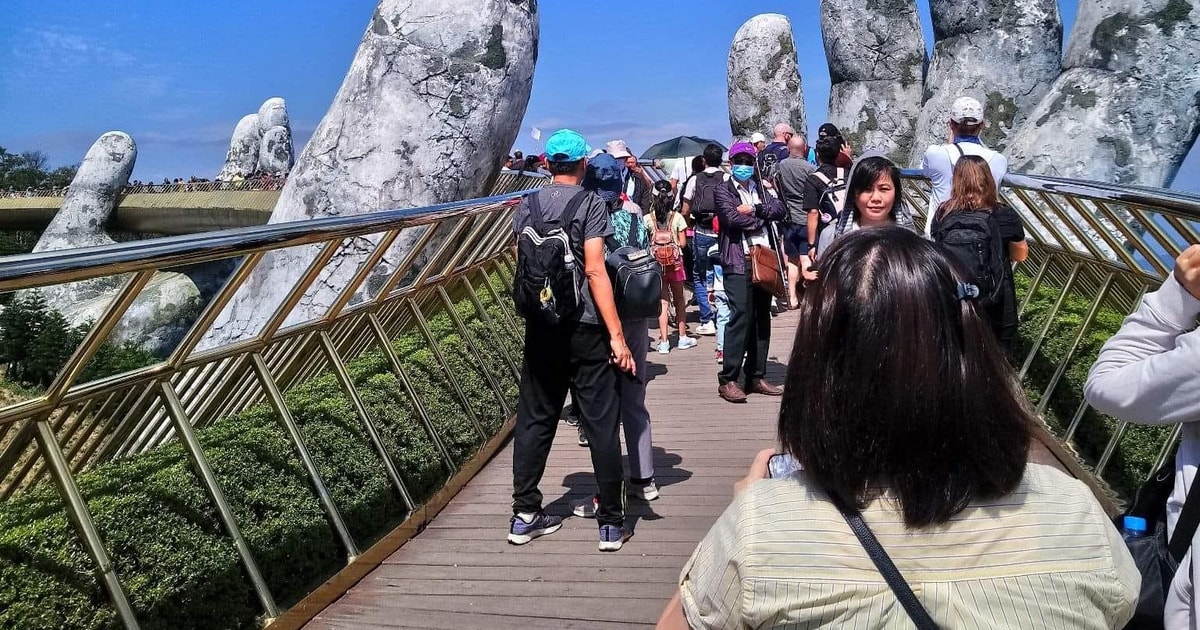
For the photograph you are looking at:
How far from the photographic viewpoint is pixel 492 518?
4848 millimetres

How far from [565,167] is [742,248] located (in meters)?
2.49

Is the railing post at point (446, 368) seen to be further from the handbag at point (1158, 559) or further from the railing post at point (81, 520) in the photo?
the handbag at point (1158, 559)

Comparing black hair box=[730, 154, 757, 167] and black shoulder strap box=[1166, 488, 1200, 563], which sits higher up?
black hair box=[730, 154, 757, 167]

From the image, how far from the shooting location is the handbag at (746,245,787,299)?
20.3 feet

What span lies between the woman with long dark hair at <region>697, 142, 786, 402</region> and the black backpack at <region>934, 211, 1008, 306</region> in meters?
2.25

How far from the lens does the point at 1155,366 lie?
1730mm

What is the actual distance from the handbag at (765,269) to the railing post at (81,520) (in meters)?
4.25

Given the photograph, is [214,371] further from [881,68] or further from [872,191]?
[881,68]

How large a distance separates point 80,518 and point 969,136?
14.4ft

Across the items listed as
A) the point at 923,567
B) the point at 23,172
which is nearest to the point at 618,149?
the point at 923,567

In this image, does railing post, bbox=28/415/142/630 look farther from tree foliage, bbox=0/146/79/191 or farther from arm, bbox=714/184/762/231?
A: tree foliage, bbox=0/146/79/191

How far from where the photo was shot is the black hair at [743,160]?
21.5 feet

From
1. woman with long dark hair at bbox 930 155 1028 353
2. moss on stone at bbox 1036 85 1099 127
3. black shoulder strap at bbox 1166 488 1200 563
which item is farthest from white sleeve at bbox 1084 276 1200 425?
moss on stone at bbox 1036 85 1099 127

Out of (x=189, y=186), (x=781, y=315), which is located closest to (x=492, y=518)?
(x=781, y=315)
